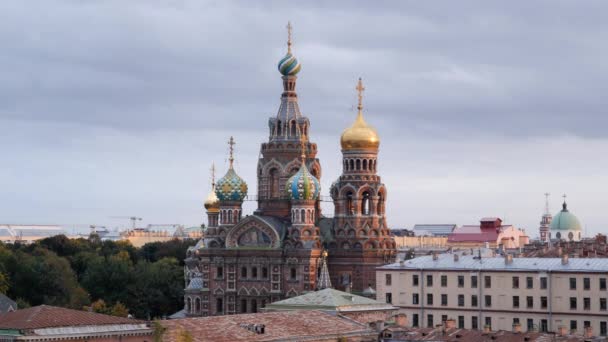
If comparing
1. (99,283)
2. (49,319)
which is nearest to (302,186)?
(99,283)

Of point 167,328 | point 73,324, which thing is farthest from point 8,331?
point 167,328

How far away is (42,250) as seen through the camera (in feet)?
424

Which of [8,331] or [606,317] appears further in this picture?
[606,317]

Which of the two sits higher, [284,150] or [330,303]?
[284,150]

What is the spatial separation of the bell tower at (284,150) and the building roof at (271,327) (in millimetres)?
40766

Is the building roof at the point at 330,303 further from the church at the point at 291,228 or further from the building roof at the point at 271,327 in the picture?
the church at the point at 291,228

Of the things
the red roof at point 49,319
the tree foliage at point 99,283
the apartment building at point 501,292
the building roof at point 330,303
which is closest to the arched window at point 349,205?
the apartment building at point 501,292

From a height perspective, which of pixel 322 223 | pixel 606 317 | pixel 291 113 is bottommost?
pixel 606 317

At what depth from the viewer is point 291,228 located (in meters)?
96.3

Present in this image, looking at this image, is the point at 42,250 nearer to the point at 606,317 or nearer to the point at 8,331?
the point at 606,317

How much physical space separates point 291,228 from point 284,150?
7372mm

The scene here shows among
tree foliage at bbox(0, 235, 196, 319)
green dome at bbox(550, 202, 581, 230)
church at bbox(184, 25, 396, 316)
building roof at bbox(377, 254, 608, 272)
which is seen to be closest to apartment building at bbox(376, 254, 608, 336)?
building roof at bbox(377, 254, 608, 272)

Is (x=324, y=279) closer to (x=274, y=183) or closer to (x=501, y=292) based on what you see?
(x=274, y=183)

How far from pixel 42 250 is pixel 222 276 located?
36.1m
